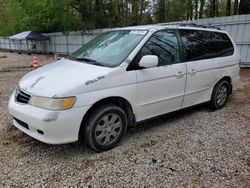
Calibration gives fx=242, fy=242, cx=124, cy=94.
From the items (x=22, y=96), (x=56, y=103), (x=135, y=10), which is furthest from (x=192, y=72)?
(x=135, y=10)

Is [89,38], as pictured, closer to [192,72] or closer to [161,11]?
[161,11]

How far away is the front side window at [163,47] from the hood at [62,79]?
82 centimetres

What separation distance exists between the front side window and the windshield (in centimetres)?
17

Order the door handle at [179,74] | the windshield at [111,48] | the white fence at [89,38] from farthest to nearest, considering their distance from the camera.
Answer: the white fence at [89,38]
the door handle at [179,74]
the windshield at [111,48]

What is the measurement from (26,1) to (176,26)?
63.8 ft

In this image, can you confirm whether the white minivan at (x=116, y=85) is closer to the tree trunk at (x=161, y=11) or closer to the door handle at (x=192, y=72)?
the door handle at (x=192, y=72)

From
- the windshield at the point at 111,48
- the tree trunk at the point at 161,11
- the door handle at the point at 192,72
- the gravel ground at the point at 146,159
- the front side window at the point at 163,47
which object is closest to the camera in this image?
the gravel ground at the point at 146,159

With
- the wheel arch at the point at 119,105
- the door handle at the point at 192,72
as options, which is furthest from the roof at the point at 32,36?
the wheel arch at the point at 119,105

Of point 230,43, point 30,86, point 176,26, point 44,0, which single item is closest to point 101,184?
point 30,86

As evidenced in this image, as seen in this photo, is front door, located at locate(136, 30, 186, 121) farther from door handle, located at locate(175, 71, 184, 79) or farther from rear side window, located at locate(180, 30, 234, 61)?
rear side window, located at locate(180, 30, 234, 61)

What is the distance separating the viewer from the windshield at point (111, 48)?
3520mm

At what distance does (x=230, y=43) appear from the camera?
200 inches

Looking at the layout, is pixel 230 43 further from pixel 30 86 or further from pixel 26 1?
pixel 26 1

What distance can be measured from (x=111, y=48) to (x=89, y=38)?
1396 cm
